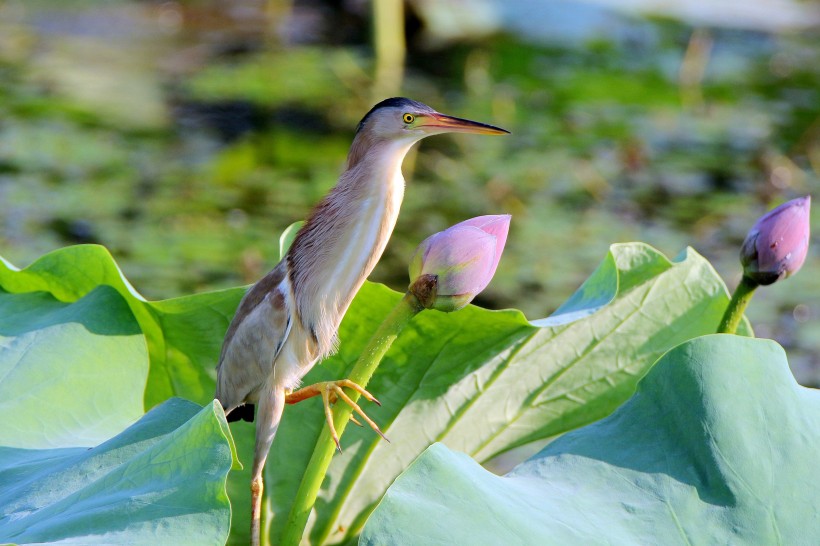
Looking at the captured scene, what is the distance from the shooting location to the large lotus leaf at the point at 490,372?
1.51 m

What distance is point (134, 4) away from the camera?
6.53m

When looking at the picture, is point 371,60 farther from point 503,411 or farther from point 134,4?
point 503,411

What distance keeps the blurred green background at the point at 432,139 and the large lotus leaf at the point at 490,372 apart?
1.39 m

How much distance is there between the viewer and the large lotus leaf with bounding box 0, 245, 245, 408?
1557mm

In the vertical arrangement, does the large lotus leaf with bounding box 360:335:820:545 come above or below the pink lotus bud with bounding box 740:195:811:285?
below

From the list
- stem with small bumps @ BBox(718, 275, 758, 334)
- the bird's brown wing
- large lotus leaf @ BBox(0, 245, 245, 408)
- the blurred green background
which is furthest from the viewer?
the blurred green background

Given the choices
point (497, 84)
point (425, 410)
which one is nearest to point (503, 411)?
point (425, 410)

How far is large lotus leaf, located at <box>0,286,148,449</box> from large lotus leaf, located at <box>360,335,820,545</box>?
54 cm

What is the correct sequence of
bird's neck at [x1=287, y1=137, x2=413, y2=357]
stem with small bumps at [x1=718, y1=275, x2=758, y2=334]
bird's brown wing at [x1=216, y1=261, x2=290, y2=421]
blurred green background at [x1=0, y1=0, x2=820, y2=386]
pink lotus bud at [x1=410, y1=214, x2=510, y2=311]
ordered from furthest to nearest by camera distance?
blurred green background at [x1=0, y1=0, x2=820, y2=386]
stem with small bumps at [x1=718, y1=275, x2=758, y2=334]
bird's brown wing at [x1=216, y1=261, x2=290, y2=421]
bird's neck at [x1=287, y1=137, x2=413, y2=357]
pink lotus bud at [x1=410, y1=214, x2=510, y2=311]

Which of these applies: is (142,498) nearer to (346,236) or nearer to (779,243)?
(346,236)

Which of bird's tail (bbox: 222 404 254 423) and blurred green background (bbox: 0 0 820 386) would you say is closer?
bird's tail (bbox: 222 404 254 423)

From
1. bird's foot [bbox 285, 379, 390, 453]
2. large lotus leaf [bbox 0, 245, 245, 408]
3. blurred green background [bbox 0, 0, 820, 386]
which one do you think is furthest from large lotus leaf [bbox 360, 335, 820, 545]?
blurred green background [bbox 0, 0, 820, 386]

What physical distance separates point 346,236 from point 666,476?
0.47 meters

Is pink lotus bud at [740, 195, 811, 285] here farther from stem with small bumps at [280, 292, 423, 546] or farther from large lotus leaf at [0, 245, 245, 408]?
large lotus leaf at [0, 245, 245, 408]
